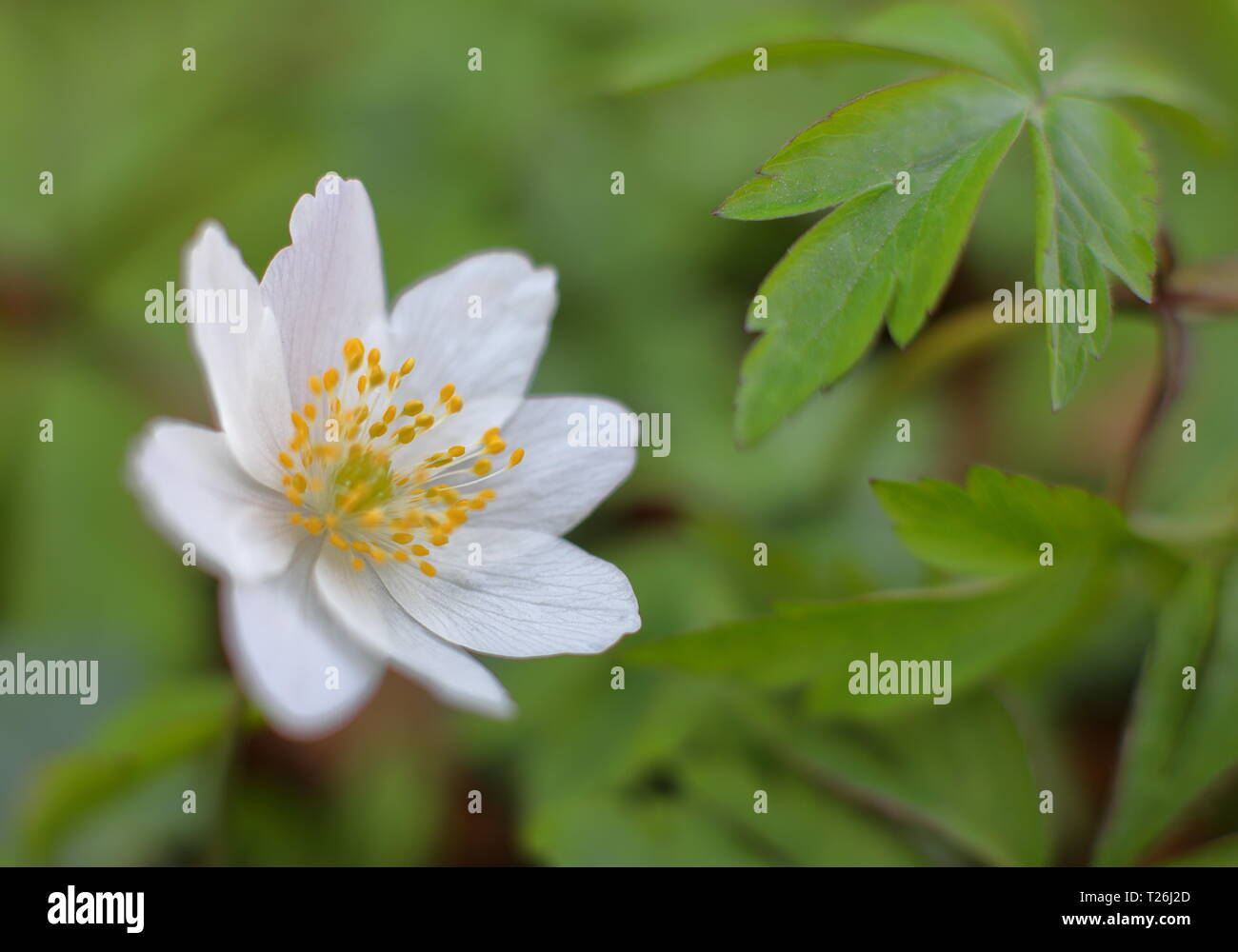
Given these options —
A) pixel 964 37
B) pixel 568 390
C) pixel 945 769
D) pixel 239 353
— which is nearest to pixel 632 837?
pixel 945 769

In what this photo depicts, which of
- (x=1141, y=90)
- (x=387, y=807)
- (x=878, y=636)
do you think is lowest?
(x=387, y=807)

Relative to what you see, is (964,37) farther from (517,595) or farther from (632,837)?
(632,837)

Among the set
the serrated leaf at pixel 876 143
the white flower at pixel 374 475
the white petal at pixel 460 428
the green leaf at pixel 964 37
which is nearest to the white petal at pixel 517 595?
the white flower at pixel 374 475

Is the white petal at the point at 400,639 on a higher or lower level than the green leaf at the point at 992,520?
lower

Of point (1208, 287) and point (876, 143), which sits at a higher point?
point (876, 143)

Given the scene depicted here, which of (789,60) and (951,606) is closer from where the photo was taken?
(951,606)

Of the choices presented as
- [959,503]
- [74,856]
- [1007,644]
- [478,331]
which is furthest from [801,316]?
[74,856]

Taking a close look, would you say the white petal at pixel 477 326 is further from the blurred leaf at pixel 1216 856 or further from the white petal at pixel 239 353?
the blurred leaf at pixel 1216 856
